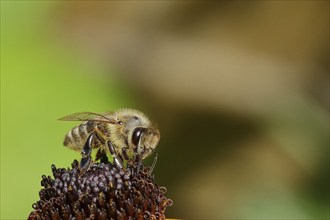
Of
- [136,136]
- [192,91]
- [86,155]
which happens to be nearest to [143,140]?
[136,136]

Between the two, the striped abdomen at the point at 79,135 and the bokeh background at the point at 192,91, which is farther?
the bokeh background at the point at 192,91

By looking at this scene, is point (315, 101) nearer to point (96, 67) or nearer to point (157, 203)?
point (96, 67)

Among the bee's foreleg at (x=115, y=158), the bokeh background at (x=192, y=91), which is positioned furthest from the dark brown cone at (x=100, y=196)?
the bokeh background at (x=192, y=91)

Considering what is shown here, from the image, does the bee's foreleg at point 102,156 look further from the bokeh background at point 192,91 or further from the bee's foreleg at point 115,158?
the bokeh background at point 192,91

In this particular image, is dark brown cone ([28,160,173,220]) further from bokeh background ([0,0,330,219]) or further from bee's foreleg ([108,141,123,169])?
bokeh background ([0,0,330,219])

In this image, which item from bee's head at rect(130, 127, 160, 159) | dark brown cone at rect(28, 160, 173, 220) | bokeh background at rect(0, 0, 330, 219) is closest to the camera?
dark brown cone at rect(28, 160, 173, 220)

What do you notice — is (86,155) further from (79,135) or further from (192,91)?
(192,91)

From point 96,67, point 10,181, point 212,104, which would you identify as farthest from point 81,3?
point 10,181

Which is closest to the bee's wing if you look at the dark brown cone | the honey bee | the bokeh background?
the honey bee
